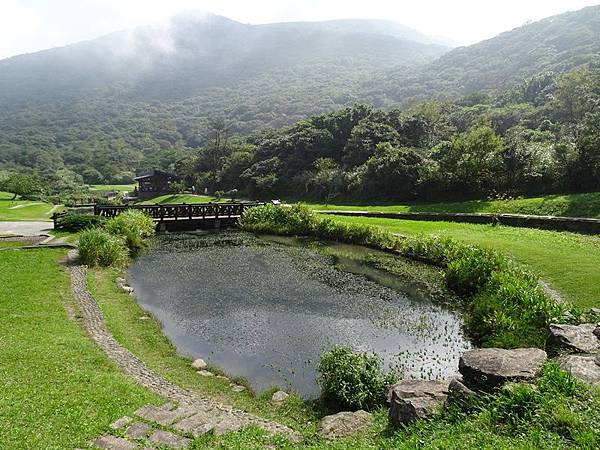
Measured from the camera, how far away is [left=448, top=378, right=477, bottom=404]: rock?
646 cm

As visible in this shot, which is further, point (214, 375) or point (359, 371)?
point (214, 375)

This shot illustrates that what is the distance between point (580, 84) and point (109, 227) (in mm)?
54040

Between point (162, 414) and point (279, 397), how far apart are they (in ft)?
8.81

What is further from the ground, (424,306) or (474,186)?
(474,186)

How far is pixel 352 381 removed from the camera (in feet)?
30.4

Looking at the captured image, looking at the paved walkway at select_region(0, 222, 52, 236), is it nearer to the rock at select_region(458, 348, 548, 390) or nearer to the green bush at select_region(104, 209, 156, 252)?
the green bush at select_region(104, 209, 156, 252)

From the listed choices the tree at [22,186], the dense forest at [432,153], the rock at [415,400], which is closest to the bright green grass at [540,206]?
the dense forest at [432,153]

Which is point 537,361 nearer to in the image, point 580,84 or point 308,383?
point 308,383

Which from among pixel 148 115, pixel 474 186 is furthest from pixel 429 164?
pixel 148 115

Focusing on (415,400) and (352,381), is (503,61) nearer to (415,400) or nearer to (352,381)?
(352,381)

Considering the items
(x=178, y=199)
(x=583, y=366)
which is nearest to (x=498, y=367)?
(x=583, y=366)

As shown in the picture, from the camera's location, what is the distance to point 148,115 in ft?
589

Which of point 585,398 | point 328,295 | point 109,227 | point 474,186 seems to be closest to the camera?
point 585,398

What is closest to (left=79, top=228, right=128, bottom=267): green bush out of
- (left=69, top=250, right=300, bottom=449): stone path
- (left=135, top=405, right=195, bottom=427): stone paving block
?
(left=69, top=250, right=300, bottom=449): stone path
